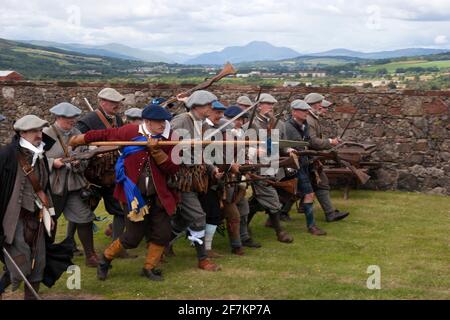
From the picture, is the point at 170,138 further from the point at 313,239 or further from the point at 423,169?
the point at 423,169

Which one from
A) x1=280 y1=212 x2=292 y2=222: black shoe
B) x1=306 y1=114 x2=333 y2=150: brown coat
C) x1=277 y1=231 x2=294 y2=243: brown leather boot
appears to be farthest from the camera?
x1=280 y1=212 x2=292 y2=222: black shoe

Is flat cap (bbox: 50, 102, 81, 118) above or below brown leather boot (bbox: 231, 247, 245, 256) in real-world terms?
above

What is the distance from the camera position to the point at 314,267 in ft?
25.2

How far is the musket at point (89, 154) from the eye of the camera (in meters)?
7.14

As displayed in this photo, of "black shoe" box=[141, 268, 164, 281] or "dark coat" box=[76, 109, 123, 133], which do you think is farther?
"dark coat" box=[76, 109, 123, 133]

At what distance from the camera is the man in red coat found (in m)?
6.73

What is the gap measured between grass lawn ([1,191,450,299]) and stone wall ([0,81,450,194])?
6.65ft

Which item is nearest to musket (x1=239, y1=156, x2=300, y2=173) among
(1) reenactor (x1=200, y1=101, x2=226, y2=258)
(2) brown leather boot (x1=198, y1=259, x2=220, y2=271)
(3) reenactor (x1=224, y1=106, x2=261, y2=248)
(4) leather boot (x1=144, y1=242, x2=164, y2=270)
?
(3) reenactor (x1=224, y1=106, x2=261, y2=248)

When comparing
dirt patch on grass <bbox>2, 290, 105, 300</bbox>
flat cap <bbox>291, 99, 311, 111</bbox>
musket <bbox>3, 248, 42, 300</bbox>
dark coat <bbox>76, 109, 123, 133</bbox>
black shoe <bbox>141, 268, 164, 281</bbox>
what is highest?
flat cap <bbox>291, 99, 311, 111</bbox>

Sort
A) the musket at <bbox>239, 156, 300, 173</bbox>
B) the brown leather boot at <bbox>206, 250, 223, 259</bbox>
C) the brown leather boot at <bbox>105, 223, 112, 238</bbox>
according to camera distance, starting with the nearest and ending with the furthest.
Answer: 1. the musket at <bbox>239, 156, 300, 173</bbox>
2. the brown leather boot at <bbox>206, 250, 223, 259</bbox>
3. the brown leather boot at <bbox>105, 223, 112, 238</bbox>

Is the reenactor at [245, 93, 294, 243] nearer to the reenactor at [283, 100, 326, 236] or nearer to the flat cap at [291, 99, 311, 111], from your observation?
the reenactor at [283, 100, 326, 236]
